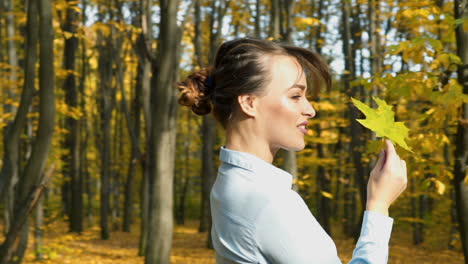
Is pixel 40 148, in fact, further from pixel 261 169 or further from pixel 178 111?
pixel 178 111

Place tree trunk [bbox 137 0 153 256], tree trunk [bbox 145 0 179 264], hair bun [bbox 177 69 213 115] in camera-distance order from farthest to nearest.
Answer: tree trunk [bbox 137 0 153 256]
tree trunk [bbox 145 0 179 264]
hair bun [bbox 177 69 213 115]

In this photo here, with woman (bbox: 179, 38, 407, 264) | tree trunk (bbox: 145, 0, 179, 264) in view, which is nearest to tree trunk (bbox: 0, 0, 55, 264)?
tree trunk (bbox: 145, 0, 179, 264)

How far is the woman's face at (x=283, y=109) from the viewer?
4.79ft

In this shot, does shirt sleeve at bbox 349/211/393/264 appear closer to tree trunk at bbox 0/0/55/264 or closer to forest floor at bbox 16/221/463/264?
tree trunk at bbox 0/0/55/264

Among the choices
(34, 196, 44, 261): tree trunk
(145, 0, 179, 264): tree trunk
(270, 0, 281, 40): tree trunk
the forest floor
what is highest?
(270, 0, 281, 40): tree trunk

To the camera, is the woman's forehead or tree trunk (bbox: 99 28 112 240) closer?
the woman's forehead

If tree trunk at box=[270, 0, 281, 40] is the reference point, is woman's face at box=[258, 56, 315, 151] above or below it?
below

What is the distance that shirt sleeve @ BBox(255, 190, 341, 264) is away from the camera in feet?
3.96

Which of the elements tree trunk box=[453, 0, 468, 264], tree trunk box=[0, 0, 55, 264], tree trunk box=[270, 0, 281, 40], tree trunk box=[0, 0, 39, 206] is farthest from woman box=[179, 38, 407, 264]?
tree trunk box=[270, 0, 281, 40]

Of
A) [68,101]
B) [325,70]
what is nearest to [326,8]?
[68,101]

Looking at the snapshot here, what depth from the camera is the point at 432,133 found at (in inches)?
170

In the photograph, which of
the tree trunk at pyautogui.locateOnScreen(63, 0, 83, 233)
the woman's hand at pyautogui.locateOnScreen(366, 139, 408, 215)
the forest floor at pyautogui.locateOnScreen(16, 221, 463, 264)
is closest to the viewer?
the woman's hand at pyautogui.locateOnScreen(366, 139, 408, 215)

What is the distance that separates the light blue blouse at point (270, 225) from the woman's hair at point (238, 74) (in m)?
0.20

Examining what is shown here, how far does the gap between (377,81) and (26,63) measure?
3.18 meters
